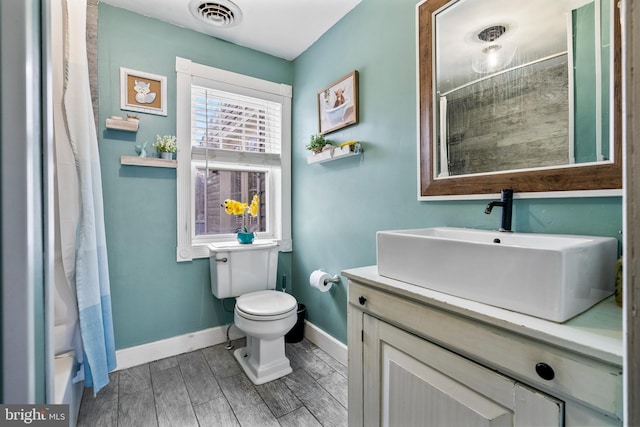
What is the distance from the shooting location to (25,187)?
0.54 metres

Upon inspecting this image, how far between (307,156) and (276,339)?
1.37 meters

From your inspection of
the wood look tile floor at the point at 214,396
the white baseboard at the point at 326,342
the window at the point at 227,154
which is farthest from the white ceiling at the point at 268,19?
the wood look tile floor at the point at 214,396

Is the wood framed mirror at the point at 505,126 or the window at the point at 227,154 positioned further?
the window at the point at 227,154

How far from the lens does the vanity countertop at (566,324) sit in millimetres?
537

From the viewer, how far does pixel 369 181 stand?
5.59 feet

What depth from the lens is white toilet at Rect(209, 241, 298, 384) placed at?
1.68m

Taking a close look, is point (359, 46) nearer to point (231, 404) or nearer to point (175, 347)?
point (231, 404)

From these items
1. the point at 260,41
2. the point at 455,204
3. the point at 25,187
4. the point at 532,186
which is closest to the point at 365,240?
the point at 455,204

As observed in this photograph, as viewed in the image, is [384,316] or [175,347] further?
[175,347]

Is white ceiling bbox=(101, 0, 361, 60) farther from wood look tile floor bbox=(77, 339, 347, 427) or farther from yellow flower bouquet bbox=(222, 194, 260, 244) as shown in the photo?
wood look tile floor bbox=(77, 339, 347, 427)

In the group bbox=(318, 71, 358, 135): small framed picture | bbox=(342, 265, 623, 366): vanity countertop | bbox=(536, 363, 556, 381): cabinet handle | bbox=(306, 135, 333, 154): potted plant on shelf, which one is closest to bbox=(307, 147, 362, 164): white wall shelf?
bbox=(306, 135, 333, 154): potted plant on shelf

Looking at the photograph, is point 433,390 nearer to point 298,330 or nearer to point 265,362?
point 265,362

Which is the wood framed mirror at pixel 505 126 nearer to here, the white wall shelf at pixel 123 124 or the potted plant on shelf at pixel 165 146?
the potted plant on shelf at pixel 165 146

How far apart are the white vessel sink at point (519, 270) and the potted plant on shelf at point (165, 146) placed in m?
1.66
